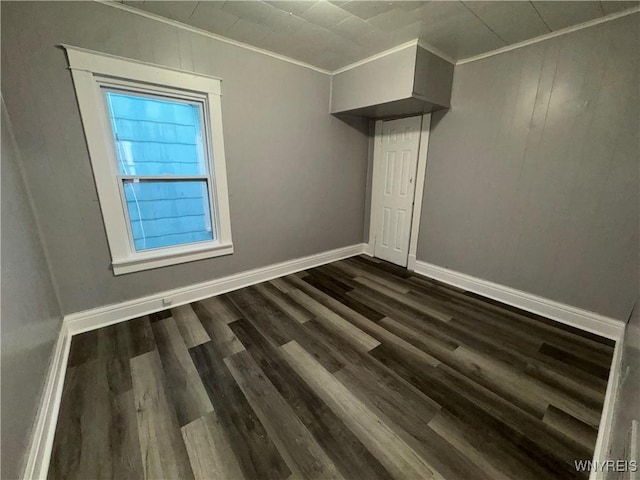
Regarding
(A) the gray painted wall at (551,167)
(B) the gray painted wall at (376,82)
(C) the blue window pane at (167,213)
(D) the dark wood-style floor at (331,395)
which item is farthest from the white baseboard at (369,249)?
(C) the blue window pane at (167,213)

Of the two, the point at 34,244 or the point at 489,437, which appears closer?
the point at 489,437

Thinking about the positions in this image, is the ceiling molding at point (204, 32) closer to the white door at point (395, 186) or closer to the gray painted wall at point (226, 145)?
the gray painted wall at point (226, 145)

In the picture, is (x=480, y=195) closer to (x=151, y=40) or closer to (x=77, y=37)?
(x=151, y=40)

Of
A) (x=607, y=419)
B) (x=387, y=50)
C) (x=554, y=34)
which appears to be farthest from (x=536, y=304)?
(x=387, y=50)

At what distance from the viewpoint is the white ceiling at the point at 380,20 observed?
182 cm

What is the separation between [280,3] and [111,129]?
5.33ft

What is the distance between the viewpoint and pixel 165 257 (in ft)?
7.80

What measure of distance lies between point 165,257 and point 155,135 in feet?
3.61

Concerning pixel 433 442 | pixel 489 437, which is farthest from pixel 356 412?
pixel 489 437

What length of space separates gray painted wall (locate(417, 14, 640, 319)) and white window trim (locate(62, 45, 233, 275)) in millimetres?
2460

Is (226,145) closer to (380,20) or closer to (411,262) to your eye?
(380,20)

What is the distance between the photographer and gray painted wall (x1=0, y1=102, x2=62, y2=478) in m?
1.00

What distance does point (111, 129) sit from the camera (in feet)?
6.64

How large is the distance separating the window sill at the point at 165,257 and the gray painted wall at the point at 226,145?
0.23ft
